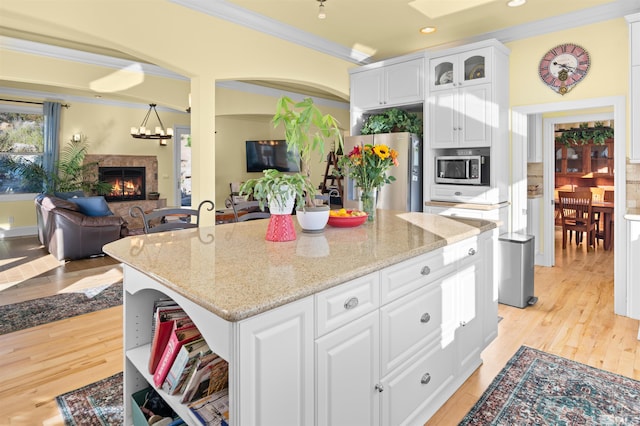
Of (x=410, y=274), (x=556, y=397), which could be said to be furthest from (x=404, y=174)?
(x=410, y=274)

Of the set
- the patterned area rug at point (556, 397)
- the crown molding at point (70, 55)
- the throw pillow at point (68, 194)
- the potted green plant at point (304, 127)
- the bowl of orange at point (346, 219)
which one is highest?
the crown molding at point (70, 55)

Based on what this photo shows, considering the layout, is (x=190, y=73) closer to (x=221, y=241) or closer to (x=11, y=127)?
(x=221, y=241)

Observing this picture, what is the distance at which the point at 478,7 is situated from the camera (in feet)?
12.3

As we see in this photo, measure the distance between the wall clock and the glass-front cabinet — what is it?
24.4 inches

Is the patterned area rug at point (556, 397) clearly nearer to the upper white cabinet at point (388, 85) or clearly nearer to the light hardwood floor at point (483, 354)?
the light hardwood floor at point (483, 354)

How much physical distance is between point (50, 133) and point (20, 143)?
0.59 m

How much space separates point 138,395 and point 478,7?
4.11 meters

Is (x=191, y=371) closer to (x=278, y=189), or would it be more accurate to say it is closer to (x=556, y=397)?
(x=278, y=189)

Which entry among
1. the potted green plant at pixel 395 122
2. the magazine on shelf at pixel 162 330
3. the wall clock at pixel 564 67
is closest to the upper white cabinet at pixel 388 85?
the potted green plant at pixel 395 122

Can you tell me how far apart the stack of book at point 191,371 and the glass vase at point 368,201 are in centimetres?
131

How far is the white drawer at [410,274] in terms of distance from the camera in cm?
157

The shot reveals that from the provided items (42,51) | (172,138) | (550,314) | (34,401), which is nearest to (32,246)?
(42,51)

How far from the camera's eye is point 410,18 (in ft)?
13.2

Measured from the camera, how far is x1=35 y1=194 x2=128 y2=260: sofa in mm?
5434
